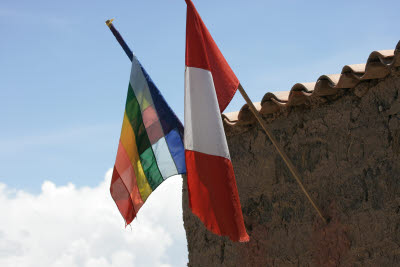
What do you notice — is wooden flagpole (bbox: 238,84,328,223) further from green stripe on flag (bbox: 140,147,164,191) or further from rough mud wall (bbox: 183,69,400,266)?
green stripe on flag (bbox: 140,147,164,191)

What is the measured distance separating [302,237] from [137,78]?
175 centimetres

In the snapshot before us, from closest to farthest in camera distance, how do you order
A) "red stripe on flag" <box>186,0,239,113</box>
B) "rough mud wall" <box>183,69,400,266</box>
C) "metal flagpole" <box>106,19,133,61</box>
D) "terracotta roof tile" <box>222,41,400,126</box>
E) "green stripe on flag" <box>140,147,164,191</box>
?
1. "terracotta roof tile" <box>222,41,400,126</box>
2. "rough mud wall" <box>183,69,400,266</box>
3. "red stripe on flag" <box>186,0,239,113</box>
4. "green stripe on flag" <box>140,147,164,191</box>
5. "metal flagpole" <box>106,19,133,61</box>

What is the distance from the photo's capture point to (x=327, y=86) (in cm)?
461

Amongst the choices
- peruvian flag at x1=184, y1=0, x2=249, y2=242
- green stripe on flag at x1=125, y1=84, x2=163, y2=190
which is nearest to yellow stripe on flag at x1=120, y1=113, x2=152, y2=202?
green stripe on flag at x1=125, y1=84, x2=163, y2=190

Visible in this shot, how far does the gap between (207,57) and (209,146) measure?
62 cm

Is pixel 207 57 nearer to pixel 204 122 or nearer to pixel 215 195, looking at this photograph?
pixel 204 122

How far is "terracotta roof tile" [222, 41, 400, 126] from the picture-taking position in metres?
4.14

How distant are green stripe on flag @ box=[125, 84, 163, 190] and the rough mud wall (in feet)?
2.98

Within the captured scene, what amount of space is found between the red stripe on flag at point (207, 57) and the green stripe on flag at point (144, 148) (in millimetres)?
856

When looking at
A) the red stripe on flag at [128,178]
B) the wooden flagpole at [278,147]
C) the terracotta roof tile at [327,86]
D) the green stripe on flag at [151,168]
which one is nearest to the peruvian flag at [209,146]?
the wooden flagpole at [278,147]

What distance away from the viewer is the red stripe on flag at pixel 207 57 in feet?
14.5

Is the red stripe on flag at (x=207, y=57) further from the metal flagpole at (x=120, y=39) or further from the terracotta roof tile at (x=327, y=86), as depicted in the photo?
the metal flagpole at (x=120, y=39)

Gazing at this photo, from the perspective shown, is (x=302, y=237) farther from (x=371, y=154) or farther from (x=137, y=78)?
(x=137, y=78)

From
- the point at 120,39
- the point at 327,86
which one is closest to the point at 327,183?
the point at 327,86
